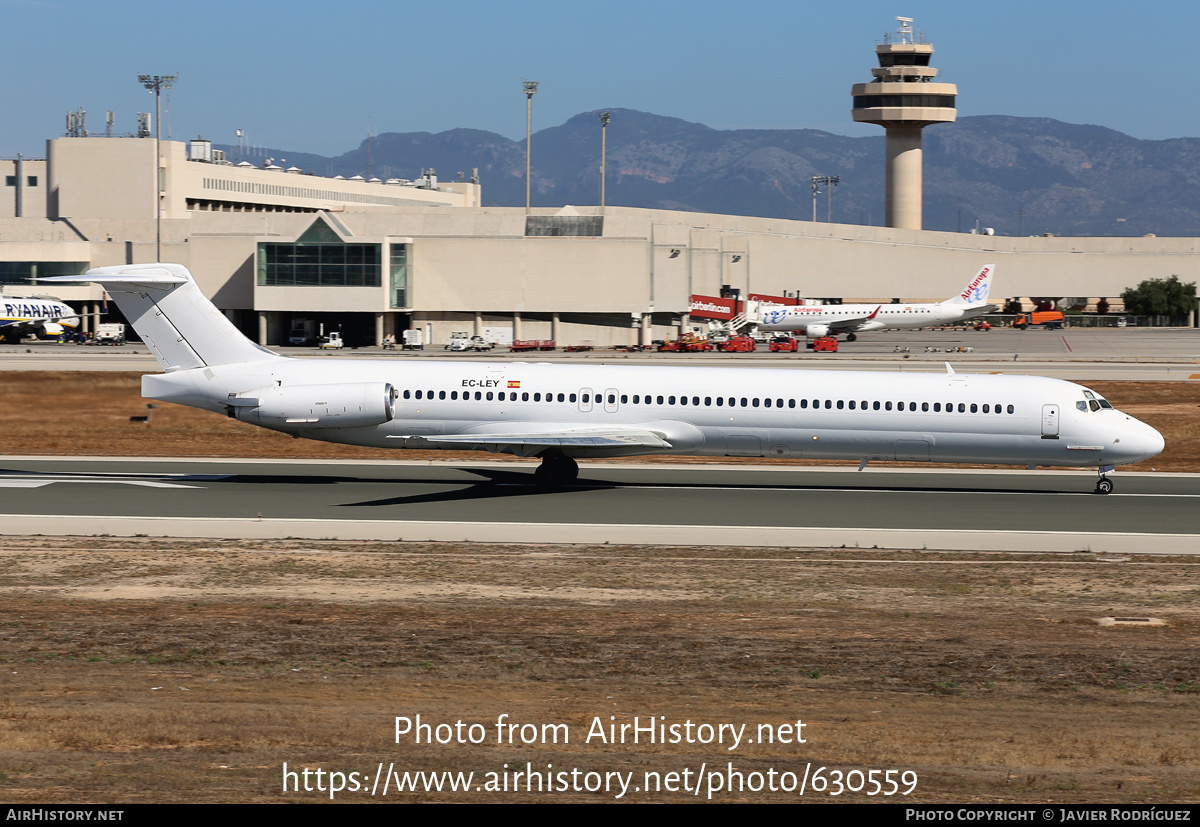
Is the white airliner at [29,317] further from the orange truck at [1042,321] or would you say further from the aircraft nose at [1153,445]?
the orange truck at [1042,321]

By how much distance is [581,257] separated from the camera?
103 meters

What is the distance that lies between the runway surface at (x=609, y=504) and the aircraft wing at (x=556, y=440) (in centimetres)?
117

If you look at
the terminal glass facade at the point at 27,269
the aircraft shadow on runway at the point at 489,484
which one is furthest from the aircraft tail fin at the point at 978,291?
the aircraft shadow on runway at the point at 489,484

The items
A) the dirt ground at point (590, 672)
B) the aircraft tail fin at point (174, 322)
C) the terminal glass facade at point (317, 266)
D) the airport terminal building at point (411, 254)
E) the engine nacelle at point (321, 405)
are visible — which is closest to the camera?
the dirt ground at point (590, 672)

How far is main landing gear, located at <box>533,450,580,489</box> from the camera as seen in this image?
32250 millimetres

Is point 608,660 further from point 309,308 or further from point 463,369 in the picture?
point 309,308

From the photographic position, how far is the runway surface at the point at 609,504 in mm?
25312

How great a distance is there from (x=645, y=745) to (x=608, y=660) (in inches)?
135

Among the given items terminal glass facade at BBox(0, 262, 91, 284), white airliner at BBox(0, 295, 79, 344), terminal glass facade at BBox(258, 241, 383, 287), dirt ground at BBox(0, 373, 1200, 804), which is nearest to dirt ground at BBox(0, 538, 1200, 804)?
dirt ground at BBox(0, 373, 1200, 804)

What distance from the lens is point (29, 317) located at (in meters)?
97.7

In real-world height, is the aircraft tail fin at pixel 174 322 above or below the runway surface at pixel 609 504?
above

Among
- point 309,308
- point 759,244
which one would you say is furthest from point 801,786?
point 759,244

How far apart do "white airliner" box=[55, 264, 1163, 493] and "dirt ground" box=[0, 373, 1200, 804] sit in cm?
703

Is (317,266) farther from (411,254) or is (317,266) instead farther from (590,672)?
(590,672)
